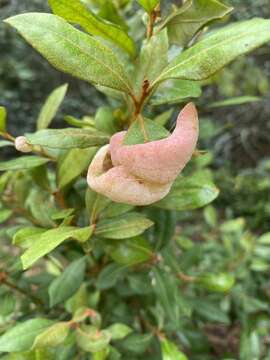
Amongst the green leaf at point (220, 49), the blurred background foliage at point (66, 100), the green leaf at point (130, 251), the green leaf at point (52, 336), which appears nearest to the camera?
the green leaf at point (220, 49)

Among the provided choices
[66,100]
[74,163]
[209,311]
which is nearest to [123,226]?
[74,163]

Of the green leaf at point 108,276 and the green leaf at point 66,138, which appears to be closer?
the green leaf at point 66,138

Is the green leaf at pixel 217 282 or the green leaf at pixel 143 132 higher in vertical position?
the green leaf at pixel 143 132

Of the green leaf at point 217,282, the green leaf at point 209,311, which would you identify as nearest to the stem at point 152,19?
the green leaf at point 217,282

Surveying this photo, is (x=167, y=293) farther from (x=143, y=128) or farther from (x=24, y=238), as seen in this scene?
(x=143, y=128)

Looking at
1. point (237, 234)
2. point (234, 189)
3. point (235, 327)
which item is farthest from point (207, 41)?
point (234, 189)

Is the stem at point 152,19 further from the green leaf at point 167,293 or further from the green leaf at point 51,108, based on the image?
the green leaf at point 167,293

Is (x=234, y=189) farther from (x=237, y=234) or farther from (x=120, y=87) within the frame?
(x=120, y=87)
